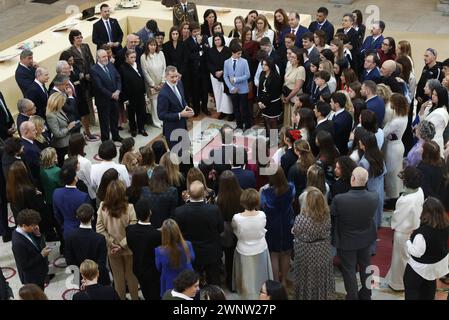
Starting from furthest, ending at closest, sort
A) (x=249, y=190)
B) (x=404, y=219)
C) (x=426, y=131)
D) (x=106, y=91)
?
(x=106, y=91), (x=426, y=131), (x=404, y=219), (x=249, y=190)

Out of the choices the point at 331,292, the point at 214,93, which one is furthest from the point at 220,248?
the point at 214,93

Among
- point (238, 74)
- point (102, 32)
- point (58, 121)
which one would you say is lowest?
point (238, 74)

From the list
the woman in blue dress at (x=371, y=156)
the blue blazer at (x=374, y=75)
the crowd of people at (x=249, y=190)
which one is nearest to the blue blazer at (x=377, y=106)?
the crowd of people at (x=249, y=190)

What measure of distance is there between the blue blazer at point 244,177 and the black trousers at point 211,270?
80cm

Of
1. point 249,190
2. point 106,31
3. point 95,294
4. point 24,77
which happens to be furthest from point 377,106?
point 106,31

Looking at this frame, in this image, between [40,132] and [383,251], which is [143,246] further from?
[383,251]

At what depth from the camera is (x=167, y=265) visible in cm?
564

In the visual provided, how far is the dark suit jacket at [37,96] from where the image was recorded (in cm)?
846

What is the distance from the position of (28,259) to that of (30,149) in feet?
5.17

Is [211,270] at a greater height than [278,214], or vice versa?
[278,214]

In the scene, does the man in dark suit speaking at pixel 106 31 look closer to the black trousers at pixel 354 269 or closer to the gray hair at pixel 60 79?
the gray hair at pixel 60 79

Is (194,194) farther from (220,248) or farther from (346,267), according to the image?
(346,267)

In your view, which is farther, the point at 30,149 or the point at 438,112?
the point at 438,112

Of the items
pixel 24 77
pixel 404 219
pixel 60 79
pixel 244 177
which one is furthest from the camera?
pixel 24 77
